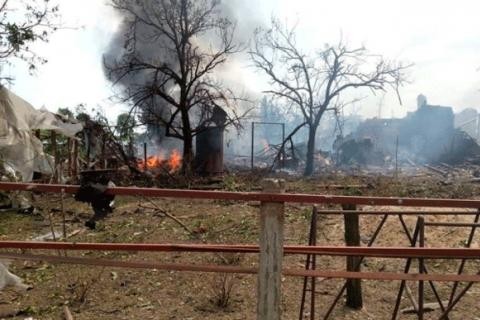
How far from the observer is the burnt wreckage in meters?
29.7

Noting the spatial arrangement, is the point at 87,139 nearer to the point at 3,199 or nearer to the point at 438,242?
the point at 3,199

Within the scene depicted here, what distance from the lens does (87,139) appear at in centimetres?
1864

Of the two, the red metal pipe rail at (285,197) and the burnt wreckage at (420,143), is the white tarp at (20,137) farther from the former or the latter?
the burnt wreckage at (420,143)

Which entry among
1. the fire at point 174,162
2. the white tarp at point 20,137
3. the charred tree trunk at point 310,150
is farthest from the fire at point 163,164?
the charred tree trunk at point 310,150

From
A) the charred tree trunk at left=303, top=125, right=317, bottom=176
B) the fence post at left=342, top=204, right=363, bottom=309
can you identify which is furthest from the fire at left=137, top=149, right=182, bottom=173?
the fence post at left=342, top=204, right=363, bottom=309

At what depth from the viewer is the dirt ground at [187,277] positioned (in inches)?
208

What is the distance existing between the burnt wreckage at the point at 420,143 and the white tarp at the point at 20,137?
20293mm

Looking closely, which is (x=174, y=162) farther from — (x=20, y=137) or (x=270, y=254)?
(x=270, y=254)

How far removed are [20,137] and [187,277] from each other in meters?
8.21

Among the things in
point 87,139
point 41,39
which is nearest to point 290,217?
point 41,39

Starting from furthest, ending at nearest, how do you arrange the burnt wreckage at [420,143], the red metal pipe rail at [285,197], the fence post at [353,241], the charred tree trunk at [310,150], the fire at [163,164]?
the burnt wreckage at [420,143] → the charred tree trunk at [310,150] → the fire at [163,164] → the fence post at [353,241] → the red metal pipe rail at [285,197]

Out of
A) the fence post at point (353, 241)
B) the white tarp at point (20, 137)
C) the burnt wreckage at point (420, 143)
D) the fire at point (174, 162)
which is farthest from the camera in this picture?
the burnt wreckage at point (420, 143)

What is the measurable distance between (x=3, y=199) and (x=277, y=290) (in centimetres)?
1108

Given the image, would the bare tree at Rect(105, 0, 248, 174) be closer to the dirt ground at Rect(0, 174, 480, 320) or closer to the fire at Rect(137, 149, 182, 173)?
the fire at Rect(137, 149, 182, 173)
